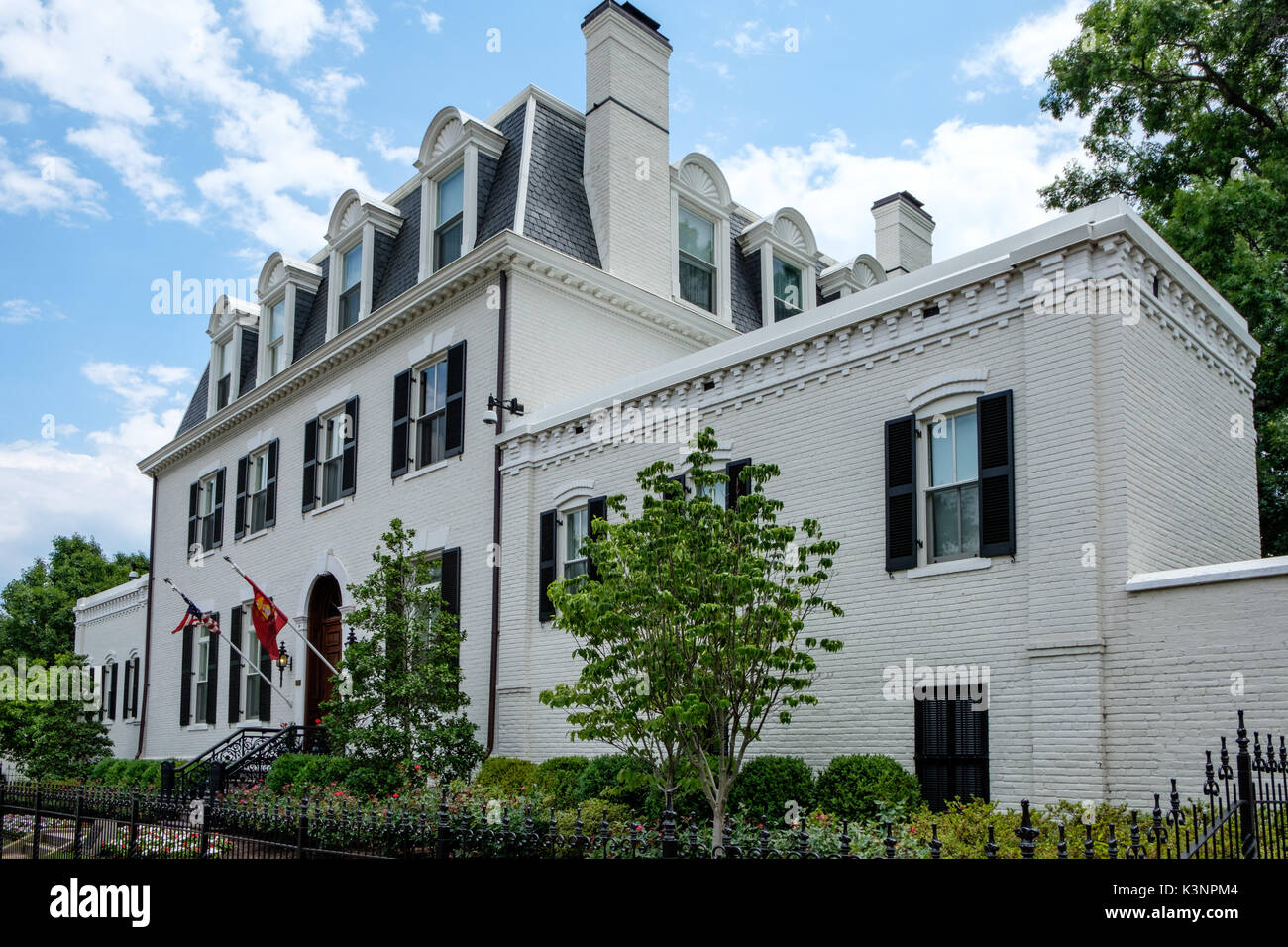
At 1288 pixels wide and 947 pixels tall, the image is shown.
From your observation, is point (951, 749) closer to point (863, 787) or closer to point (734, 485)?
point (863, 787)

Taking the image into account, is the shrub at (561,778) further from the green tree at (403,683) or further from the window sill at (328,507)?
the window sill at (328,507)

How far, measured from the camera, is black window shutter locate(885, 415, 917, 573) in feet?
44.6

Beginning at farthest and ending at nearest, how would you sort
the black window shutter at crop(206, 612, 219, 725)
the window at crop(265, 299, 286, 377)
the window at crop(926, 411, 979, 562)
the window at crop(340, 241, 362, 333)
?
the window at crop(265, 299, 286, 377) → the black window shutter at crop(206, 612, 219, 725) → the window at crop(340, 241, 362, 333) → the window at crop(926, 411, 979, 562)

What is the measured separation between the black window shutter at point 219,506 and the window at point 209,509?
1.9 inches

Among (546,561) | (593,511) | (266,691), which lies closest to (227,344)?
(266,691)

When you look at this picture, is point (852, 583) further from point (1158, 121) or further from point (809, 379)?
point (1158, 121)

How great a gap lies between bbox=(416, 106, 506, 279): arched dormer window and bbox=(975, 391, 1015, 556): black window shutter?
12.2 meters

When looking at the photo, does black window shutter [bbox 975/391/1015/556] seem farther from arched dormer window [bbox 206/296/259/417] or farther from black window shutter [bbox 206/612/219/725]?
arched dormer window [bbox 206/296/259/417]

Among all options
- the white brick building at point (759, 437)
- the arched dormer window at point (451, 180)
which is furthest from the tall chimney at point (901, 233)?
the arched dormer window at point (451, 180)

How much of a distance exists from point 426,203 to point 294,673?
1035cm

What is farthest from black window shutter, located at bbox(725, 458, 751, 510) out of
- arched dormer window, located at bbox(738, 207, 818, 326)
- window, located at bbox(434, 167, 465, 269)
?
arched dormer window, located at bbox(738, 207, 818, 326)

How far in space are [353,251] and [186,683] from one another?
12.2 metres

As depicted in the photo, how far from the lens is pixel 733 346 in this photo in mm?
17016
